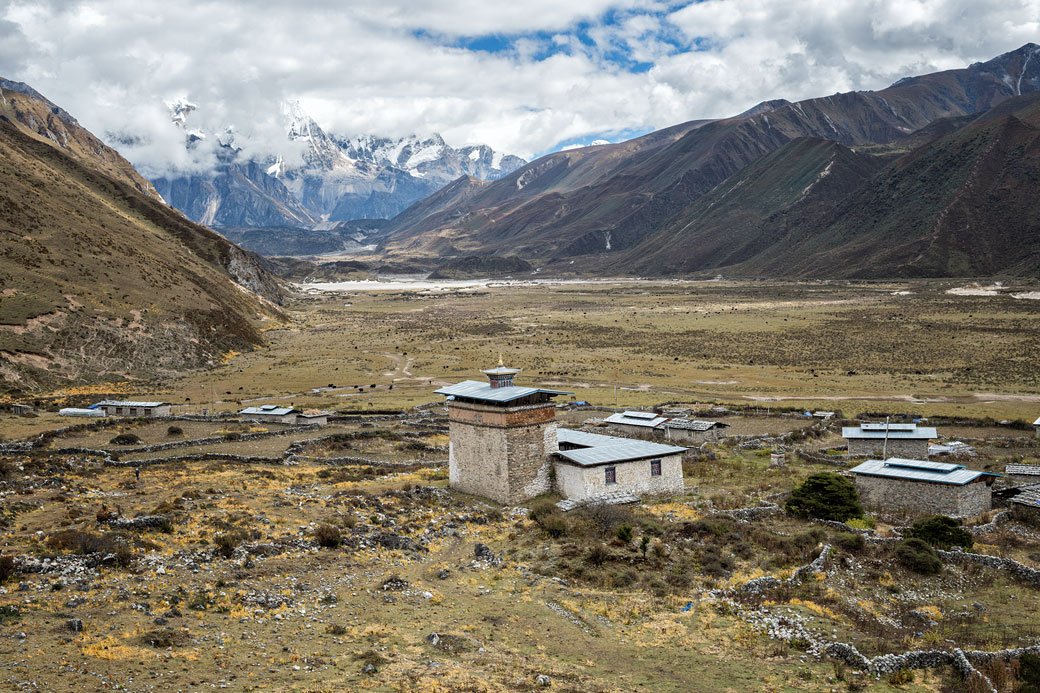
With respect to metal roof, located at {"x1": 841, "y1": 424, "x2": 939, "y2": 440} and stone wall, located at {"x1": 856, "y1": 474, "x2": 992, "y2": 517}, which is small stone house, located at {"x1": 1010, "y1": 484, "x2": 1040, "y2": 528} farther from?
metal roof, located at {"x1": 841, "y1": 424, "x2": 939, "y2": 440}

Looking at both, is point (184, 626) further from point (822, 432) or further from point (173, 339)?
point (173, 339)

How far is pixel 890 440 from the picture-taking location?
4662 centimetres

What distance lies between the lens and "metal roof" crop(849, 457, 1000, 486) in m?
34.6

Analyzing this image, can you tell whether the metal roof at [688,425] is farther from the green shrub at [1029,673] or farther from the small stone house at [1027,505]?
the green shrub at [1029,673]

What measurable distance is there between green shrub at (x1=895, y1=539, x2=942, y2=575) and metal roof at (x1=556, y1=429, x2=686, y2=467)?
483 inches

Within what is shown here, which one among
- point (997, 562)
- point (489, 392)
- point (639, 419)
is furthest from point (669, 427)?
point (997, 562)

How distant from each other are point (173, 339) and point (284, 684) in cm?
8449

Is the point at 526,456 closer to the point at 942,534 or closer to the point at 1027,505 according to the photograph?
the point at 942,534

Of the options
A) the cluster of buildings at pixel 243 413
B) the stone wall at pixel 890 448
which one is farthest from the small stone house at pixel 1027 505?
the cluster of buildings at pixel 243 413

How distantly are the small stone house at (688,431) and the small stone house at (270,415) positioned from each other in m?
26.9

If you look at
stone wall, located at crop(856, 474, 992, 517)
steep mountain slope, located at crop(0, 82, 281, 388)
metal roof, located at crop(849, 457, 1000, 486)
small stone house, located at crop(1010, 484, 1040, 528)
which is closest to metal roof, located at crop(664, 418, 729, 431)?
metal roof, located at crop(849, 457, 1000, 486)

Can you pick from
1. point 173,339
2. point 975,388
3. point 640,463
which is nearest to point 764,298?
point 975,388

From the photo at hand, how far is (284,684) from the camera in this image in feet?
56.7

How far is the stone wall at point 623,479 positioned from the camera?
35.8 meters
